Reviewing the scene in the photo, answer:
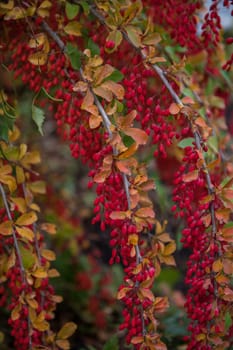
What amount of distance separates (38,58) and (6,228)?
1.46 feet

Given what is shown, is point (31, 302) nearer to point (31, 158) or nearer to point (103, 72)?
point (31, 158)

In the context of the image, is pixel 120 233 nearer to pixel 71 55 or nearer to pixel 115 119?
pixel 115 119

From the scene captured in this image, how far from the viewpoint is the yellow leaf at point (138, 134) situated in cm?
129

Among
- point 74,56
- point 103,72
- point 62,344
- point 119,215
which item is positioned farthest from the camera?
point 62,344

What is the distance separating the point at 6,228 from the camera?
1.40 meters

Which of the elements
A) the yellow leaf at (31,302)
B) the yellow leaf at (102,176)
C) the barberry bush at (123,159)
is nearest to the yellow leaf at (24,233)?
the barberry bush at (123,159)

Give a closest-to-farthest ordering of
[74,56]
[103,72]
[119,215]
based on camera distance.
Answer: [119,215] < [103,72] < [74,56]

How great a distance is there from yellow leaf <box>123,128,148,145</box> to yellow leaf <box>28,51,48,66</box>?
0.32m

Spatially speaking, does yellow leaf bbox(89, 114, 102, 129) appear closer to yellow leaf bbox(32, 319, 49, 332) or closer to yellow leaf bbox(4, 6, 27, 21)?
yellow leaf bbox(4, 6, 27, 21)

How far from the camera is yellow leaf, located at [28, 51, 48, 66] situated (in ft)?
4.72

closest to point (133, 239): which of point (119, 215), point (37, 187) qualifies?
point (119, 215)

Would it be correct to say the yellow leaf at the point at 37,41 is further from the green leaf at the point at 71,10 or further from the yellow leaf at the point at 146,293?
the yellow leaf at the point at 146,293

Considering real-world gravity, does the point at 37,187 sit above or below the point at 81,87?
below

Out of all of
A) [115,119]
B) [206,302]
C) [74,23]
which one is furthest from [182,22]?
[206,302]
